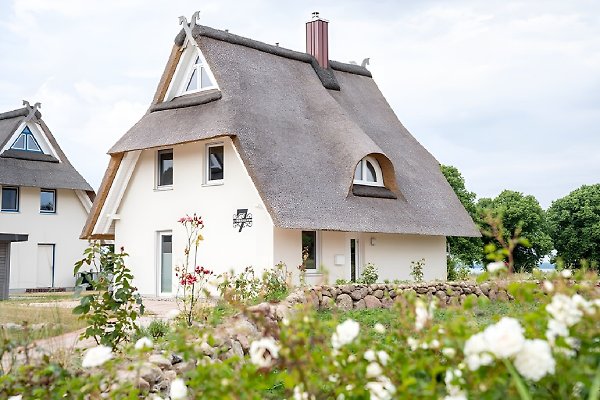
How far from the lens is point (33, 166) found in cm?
3009

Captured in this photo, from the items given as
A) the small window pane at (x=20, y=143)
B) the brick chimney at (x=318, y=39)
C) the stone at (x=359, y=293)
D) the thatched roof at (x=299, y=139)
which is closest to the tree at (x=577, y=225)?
the thatched roof at (x=299, y=139)

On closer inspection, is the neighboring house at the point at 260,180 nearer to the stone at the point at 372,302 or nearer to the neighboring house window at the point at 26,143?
the stone at the point at 372,302

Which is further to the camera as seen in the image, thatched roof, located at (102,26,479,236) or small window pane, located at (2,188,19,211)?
small window pane, located at (2,188,19,211)

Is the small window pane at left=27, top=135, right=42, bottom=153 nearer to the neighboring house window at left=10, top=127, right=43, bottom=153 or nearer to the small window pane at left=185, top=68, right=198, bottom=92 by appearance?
the neighboring house window at left=10, top=127, right=43, bottom=153

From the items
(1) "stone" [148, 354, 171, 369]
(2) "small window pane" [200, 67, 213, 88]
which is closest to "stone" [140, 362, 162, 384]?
(1) "stone" [148, 354, 171, 369]

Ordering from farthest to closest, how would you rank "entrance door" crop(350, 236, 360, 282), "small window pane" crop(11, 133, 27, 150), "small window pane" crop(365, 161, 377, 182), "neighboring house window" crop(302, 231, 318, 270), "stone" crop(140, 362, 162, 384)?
"small window pane" crop(11, 133, 27, 150)
"small window pane" crop(365, 161, 377, 182)
"entrance door" crop(350, 236, 360, 282)
"neighboring house window" crop(302, 231, 318, 270)
"stone" crop(140, 362, 162, 384)

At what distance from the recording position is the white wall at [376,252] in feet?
57.5

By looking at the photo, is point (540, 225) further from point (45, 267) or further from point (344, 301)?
point (45, 267)

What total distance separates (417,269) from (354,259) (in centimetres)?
226

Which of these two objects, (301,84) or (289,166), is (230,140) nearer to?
(289,166)

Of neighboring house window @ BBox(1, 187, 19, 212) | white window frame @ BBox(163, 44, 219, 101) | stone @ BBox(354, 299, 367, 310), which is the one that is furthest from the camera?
neighboring house window @ BBox(1, 187, 19, 212)

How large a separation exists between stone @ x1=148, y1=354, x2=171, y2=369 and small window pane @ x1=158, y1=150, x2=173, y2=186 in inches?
512

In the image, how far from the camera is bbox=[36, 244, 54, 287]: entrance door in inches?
1172

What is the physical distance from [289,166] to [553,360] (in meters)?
14.9
